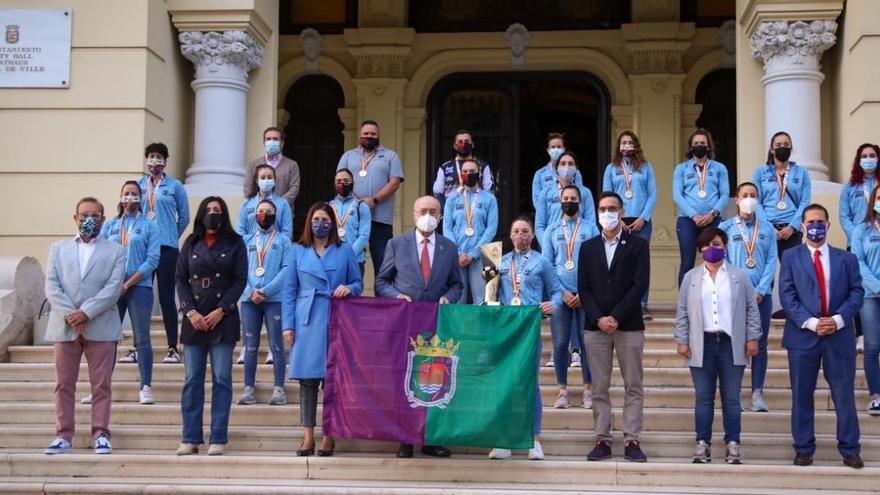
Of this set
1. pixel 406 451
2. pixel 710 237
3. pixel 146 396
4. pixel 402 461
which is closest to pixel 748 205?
pixel 710 237

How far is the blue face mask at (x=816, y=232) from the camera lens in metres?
9.77

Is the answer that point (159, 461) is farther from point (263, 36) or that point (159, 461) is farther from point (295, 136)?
point (295, 136)

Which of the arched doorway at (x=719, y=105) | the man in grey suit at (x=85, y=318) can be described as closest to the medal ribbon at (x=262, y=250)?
the man in grey suit at (x=85, y=318)

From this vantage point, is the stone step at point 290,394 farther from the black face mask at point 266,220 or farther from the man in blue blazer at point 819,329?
the black face mask at point 266,220

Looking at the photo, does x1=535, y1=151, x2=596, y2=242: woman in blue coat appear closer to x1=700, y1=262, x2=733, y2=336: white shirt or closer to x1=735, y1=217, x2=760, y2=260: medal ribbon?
x1=735, y1=217, x2=760, y2=260: medal ribbon

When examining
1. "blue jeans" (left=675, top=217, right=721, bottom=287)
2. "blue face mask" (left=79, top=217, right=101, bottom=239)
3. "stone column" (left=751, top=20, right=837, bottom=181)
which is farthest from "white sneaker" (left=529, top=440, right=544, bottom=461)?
"stone column" (left=751, top=20, right=837, bottom=181)

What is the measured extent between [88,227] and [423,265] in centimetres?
276

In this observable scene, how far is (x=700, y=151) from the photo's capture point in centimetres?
1211

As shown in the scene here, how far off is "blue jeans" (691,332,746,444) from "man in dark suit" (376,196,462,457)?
2068mm

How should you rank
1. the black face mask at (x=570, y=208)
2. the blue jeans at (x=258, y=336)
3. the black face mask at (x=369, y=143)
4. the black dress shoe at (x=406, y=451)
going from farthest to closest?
the black face mask at (x=369, y=143), the black face mask at (x=570, y=208), the blue jeans at (x=258, y=336), the black dress shoe at (x=406, y=451)

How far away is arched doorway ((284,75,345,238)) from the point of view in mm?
18406

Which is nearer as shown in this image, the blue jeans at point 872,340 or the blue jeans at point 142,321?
the blue jeans at point 872,340

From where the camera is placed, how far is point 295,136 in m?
18.6

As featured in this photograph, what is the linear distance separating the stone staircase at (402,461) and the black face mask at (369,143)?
274cm
